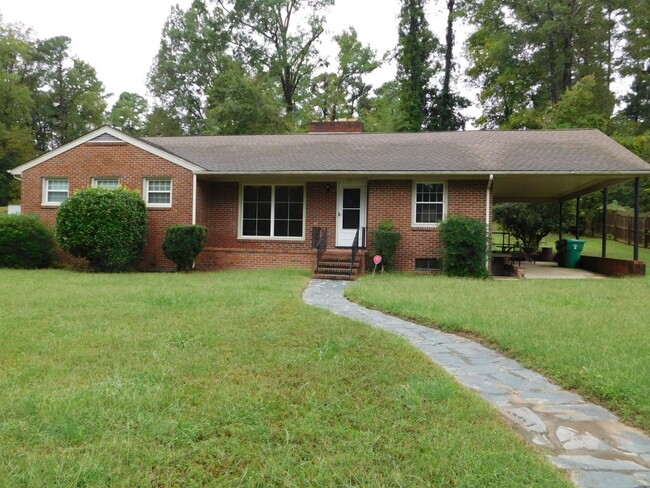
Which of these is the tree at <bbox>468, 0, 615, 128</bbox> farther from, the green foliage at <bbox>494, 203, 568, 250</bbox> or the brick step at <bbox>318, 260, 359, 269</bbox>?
the brick step at <bbox>318, 260, 359, 269</bbox>

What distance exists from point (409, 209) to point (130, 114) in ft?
126

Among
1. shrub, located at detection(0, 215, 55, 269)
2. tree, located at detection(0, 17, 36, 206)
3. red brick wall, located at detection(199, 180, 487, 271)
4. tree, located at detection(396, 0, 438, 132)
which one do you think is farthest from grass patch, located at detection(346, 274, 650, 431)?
tree, located at detection(0, 17, 36, 206)

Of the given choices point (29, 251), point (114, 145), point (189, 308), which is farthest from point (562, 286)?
point (29, 251)

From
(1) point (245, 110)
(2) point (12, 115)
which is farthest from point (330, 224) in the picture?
(2) point (12, 115)

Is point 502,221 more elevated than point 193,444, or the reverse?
A: point 502,221

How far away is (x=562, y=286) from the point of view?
1017 centimetres

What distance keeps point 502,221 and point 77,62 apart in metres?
37.6

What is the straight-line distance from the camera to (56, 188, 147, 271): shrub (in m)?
12.0

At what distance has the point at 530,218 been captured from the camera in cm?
2161

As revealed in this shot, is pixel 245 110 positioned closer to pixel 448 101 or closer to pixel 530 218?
pixel 448 101

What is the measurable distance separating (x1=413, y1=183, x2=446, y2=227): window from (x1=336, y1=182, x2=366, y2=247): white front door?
1595 millimetres

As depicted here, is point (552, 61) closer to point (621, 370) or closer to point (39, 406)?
point (621, 370)

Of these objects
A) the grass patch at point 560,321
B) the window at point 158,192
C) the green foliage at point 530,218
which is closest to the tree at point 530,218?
the green foliage at point 530,218

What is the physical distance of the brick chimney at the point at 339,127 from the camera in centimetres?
1866
